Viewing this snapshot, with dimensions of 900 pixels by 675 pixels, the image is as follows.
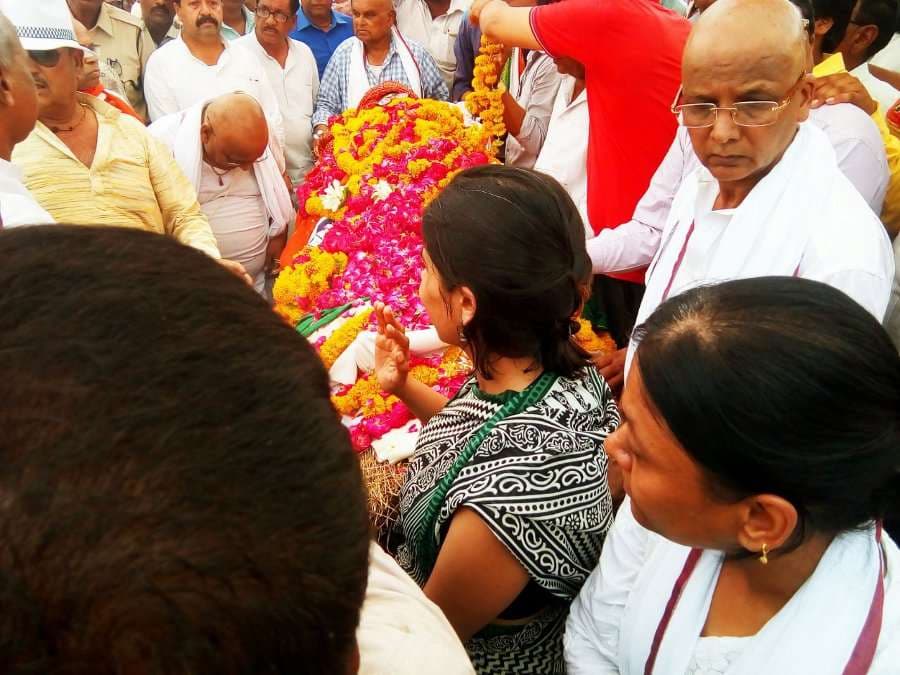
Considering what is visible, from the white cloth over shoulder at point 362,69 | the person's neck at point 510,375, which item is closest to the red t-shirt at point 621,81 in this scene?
the person's neck at point 510,375

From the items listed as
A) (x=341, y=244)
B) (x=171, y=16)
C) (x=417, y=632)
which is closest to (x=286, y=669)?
(x=417, y=632)

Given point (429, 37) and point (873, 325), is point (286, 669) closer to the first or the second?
point (873, 325)

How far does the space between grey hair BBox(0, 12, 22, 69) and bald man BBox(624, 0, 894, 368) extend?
6.16 feet

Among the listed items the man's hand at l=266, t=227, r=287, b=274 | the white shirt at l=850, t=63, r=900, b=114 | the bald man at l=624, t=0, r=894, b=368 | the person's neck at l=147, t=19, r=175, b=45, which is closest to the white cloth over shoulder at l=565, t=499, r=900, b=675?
Answer: the bald man at l=624, t=0, r=894, b=368

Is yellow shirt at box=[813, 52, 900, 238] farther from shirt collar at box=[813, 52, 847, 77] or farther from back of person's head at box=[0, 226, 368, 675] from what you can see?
back of person's head at box=[0, 226, 368, 675]

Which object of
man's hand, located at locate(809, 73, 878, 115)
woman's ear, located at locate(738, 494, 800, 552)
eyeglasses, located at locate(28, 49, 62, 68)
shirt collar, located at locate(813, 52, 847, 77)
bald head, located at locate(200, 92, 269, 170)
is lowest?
woman's ear, located at locate(738, 494, 800, 552)

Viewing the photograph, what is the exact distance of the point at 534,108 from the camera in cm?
377

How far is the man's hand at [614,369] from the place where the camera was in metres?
2.38

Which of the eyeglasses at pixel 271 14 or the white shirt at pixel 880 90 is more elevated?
the eyeglasses at pixel 271 14

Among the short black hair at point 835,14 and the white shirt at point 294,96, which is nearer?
the short black hair at point 835,14

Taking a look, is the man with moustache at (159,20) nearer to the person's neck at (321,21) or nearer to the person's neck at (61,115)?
the person's neck at (321,21)

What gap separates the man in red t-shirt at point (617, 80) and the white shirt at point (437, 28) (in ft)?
9.27

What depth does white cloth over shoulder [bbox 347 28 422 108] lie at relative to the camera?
15.8 feet

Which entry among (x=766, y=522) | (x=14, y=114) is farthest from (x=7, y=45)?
(x=766, y=522)
